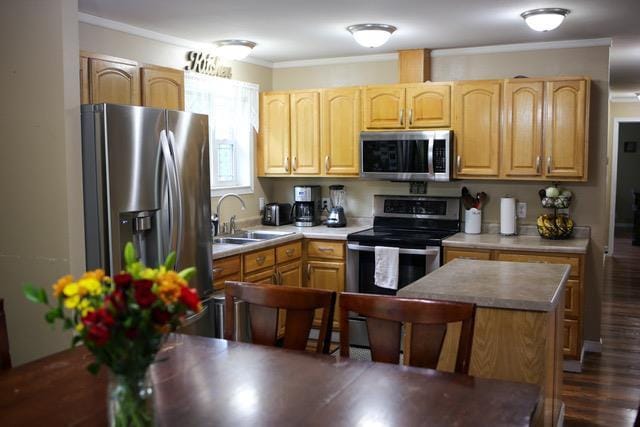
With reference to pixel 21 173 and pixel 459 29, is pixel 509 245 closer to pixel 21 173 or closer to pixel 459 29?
pixel 459 29

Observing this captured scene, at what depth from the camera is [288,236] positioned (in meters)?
5.09

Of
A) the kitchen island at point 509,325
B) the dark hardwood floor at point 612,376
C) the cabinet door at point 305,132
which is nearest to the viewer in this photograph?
the kitchen island at point 509,325

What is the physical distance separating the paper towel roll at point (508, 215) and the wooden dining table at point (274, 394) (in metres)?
3.34

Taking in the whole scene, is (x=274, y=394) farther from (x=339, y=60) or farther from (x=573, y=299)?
(x=339, y=60)

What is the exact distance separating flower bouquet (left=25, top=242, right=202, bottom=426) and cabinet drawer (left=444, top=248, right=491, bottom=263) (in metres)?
3.64

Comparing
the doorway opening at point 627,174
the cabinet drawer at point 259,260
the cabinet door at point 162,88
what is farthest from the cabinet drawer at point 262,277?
the doorway opening at point 627,174

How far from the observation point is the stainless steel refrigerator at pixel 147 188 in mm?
3248

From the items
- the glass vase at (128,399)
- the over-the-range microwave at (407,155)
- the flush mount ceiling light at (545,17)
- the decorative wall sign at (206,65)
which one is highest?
the flush mount ceiling light at (545,17)

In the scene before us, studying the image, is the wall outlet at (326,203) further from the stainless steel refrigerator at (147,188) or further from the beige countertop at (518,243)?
the stainless steel refrigerator at (147,188)

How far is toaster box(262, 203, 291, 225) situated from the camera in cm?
571

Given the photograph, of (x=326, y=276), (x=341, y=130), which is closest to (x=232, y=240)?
(x=326, y=276)

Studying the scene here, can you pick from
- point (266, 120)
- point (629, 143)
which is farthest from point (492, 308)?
point (629, 143)

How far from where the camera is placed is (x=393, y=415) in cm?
159

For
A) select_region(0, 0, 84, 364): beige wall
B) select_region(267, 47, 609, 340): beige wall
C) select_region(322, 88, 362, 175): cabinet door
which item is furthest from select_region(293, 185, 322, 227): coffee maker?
select_region(0, 0, 84, 364): beige wall
